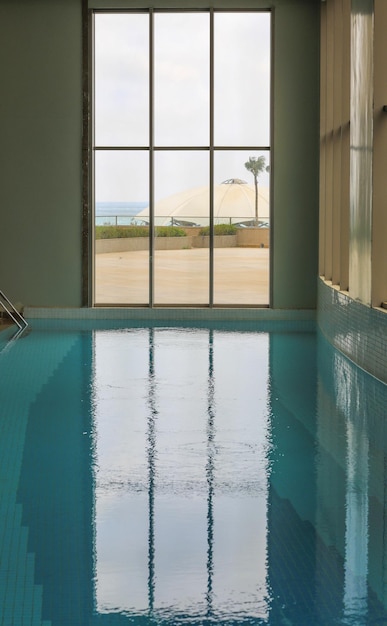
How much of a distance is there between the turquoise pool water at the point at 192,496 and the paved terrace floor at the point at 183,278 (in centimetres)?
494

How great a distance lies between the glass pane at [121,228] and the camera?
1389 centimetres

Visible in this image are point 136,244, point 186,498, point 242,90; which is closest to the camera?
point 186,498

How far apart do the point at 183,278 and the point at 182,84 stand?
8.67ft

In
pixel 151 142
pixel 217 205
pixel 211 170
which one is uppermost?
pixel 151 142

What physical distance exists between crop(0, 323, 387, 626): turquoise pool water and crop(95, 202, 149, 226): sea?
16.8ft

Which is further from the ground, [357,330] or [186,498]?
[357,330]

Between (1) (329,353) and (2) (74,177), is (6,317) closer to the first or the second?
(2) (74,177)

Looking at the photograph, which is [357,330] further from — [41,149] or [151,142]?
[41,149]

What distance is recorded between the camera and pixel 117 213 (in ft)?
45.9

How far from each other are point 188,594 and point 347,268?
25.0ft

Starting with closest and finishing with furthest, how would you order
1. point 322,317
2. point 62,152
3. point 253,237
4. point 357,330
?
point 357,330, point 322,317, point 62,152, point 253,237

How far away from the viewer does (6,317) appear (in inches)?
530

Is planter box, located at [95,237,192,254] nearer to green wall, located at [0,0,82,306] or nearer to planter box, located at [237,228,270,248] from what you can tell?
green wall, located at [0,0,82,306]

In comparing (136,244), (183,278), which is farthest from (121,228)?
(183,278)
